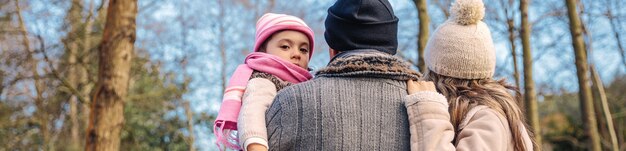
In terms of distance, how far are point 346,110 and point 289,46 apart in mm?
583

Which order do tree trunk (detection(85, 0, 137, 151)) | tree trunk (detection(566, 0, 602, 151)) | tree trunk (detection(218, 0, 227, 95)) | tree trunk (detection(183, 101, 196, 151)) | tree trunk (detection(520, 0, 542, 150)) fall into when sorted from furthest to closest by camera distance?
1. tree trunk (detection(218, 0, 227, 95))
2. tree trunk (detection(183, 101, 196, 151))
3. tree trunk (detection(566, 0, 602, 151))
4. tree trunk (detection(520, 0, 542, 150))
5. tree trunk (detection(85, 0, 137, 151))

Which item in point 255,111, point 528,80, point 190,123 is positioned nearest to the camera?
point 255,111

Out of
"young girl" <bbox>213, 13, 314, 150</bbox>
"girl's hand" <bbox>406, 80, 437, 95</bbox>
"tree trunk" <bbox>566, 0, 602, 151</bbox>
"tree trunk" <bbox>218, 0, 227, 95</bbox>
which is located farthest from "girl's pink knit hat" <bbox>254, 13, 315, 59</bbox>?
"tree trunk" <bbox>218, 0, 227, 95</bbox>

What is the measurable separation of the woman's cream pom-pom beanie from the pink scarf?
0.52 m

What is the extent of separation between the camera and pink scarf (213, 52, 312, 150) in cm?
299

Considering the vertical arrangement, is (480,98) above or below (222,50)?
below

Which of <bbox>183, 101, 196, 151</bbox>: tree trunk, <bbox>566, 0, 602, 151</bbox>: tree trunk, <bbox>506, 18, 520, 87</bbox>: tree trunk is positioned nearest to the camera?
<bbox>566, 0, 602, 151</bbox>: tree trunk

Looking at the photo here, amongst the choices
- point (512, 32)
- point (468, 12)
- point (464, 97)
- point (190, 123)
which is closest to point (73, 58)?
point (190, 123)

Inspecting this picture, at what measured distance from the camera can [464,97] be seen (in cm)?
304

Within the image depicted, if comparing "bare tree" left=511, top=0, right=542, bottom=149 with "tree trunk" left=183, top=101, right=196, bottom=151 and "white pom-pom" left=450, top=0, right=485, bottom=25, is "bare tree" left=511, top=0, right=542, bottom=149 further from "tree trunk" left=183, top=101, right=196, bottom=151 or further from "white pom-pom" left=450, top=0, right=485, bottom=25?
"tree trunk" left=183, top=101, right=196, bottom=151

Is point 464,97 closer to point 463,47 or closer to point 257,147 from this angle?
point 463,47

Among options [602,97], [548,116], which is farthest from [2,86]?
[548,116]

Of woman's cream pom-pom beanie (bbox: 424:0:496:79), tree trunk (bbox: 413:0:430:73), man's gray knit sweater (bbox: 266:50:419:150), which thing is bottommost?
man's gray knit sweater (bbox: 266:50:419:150)

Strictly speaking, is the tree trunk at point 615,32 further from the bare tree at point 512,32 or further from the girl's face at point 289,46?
the girl's face at point 289,46
